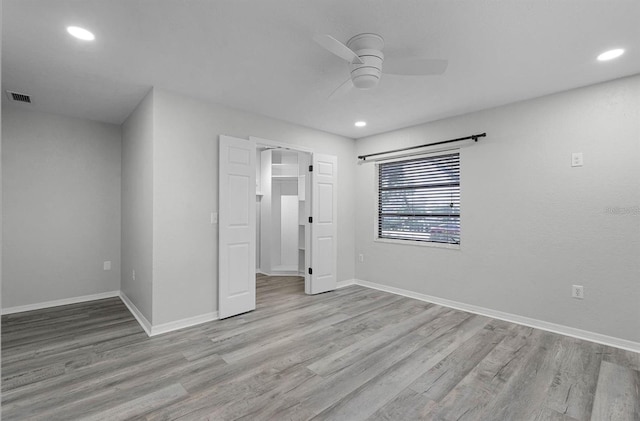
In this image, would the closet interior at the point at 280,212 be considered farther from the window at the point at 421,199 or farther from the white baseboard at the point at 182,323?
the white baseboard at the point at 182,323

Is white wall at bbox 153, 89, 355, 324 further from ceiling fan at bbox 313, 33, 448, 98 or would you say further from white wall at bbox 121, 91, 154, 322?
ceiling fan at bbox 313, 33, 448, 98

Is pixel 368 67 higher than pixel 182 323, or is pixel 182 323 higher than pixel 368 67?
pixel 368 67

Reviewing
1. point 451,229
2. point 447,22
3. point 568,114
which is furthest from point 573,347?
point 447,22

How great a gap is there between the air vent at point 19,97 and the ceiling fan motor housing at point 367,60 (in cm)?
354

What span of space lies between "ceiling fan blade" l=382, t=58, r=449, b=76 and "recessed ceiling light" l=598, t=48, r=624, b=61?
139cm

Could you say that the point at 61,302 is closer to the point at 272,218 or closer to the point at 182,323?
the point at 182,323

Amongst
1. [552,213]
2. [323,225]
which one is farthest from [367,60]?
[323,225]

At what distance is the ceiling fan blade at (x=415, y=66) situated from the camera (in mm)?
2516

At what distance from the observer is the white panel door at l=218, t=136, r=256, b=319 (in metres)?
3.88

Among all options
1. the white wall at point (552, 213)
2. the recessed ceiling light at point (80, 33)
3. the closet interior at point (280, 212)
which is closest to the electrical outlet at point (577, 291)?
the white wall at point (552, 213)

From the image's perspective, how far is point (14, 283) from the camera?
409cm

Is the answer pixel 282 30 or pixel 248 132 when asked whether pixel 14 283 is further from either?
pixel 282 30

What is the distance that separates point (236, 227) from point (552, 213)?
343cm

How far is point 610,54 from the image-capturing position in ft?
9.19
